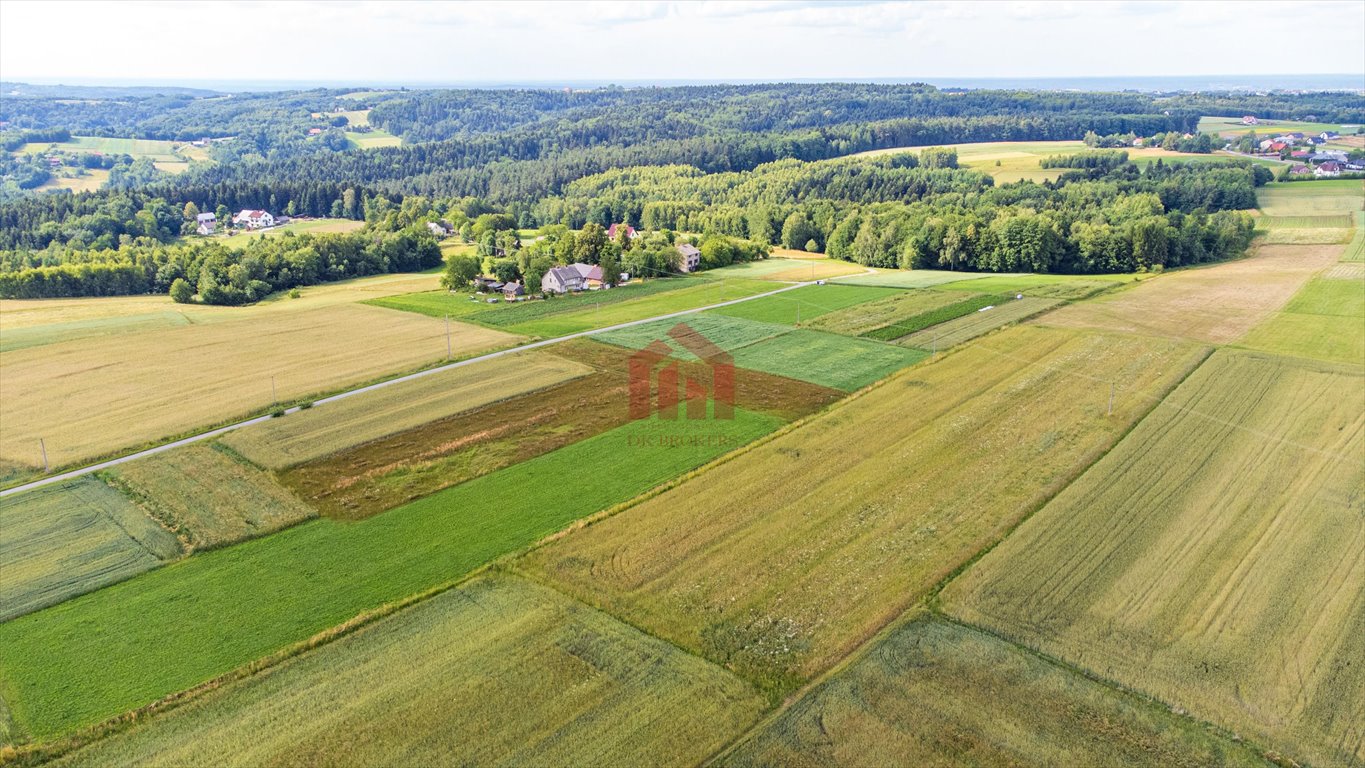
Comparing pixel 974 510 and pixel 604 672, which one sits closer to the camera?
pixel 604 672

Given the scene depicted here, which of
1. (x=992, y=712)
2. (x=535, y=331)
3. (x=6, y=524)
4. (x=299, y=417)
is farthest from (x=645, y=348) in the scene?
(x=992, y=712)

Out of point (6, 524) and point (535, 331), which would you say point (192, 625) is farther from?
point (535, 331)

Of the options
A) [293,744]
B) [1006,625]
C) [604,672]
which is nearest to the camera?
[293,744]

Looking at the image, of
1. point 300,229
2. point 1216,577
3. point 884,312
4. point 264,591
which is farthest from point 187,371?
point 300,229

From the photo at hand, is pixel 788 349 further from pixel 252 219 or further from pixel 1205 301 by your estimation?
pixel 252 219

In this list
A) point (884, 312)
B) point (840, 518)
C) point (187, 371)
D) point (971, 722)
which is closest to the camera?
point (971, 722)

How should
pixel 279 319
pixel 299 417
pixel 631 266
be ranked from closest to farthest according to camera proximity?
pixel 299 417 < pixel 279 319 < pixel 631 266
